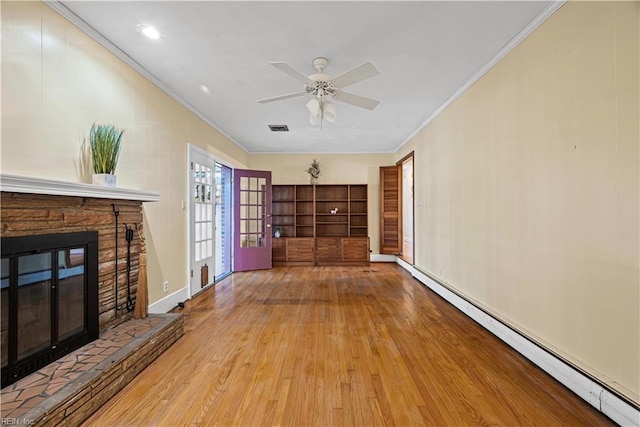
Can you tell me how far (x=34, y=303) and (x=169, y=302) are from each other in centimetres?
185

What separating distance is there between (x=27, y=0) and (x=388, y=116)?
407cm

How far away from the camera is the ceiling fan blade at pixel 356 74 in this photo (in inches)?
97.0

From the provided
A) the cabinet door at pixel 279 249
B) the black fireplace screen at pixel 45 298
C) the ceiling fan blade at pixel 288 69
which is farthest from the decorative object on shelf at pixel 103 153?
the cabinet door at pixel 279 249

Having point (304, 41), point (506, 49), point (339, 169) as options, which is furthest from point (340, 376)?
point (339, 169)

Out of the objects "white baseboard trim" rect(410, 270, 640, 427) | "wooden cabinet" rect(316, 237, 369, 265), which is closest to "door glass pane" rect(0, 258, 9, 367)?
"white baseboard trim" rect(410, 270, 640, 427)

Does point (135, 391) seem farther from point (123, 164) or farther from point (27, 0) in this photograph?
point (27, 0)

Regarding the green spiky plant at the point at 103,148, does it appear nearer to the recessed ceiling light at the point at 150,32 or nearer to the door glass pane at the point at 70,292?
the door glass pane at the point at 70,292

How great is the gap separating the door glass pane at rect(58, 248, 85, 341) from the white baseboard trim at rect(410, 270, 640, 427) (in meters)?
3.46

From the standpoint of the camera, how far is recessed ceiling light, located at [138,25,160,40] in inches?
96.7

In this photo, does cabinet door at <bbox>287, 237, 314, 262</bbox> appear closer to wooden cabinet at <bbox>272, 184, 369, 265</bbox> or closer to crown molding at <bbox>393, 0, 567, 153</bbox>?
wooden cabinet at <bbox>272, 184, 369, 265</bbox>

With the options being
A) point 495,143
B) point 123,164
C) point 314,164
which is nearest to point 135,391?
point 123,164

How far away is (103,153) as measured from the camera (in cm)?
248

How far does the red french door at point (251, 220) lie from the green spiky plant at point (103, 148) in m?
3.66

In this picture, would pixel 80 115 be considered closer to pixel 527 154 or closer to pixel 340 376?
pixel 340 376
